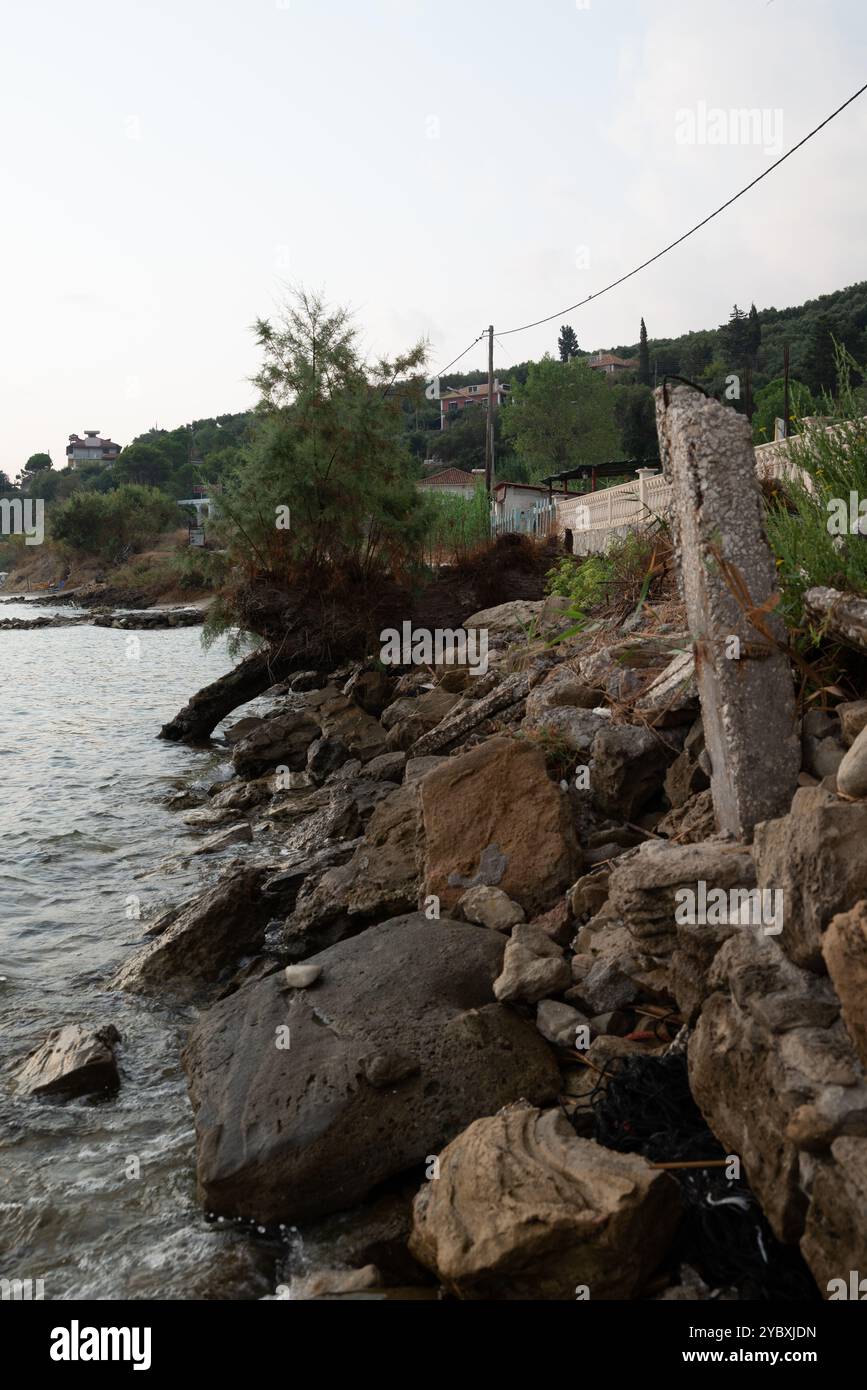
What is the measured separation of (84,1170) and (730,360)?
8969 cm

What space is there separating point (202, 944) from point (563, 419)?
259 feet

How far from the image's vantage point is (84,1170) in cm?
490

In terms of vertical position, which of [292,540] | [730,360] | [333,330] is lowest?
[292,540]

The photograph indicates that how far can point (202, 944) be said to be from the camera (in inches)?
280

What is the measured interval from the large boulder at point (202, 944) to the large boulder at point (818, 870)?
4546 mm

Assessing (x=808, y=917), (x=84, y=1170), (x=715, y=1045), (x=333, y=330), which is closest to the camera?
(x=808, y=917)

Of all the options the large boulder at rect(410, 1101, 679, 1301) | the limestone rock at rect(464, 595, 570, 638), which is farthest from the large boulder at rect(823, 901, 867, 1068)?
the limestone rock at rect(464, 595, 570, 638)

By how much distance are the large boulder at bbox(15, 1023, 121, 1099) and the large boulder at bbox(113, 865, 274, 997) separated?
908mm

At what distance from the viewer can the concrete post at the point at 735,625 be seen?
480cm

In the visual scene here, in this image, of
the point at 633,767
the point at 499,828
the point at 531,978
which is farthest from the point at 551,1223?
the point at 633,767

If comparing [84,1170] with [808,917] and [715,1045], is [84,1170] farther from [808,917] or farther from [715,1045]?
[808,917]

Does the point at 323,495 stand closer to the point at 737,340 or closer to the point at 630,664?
the point at 630,664

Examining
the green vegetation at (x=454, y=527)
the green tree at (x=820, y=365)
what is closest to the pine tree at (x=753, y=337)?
the green tree at (x=820, y=365)
